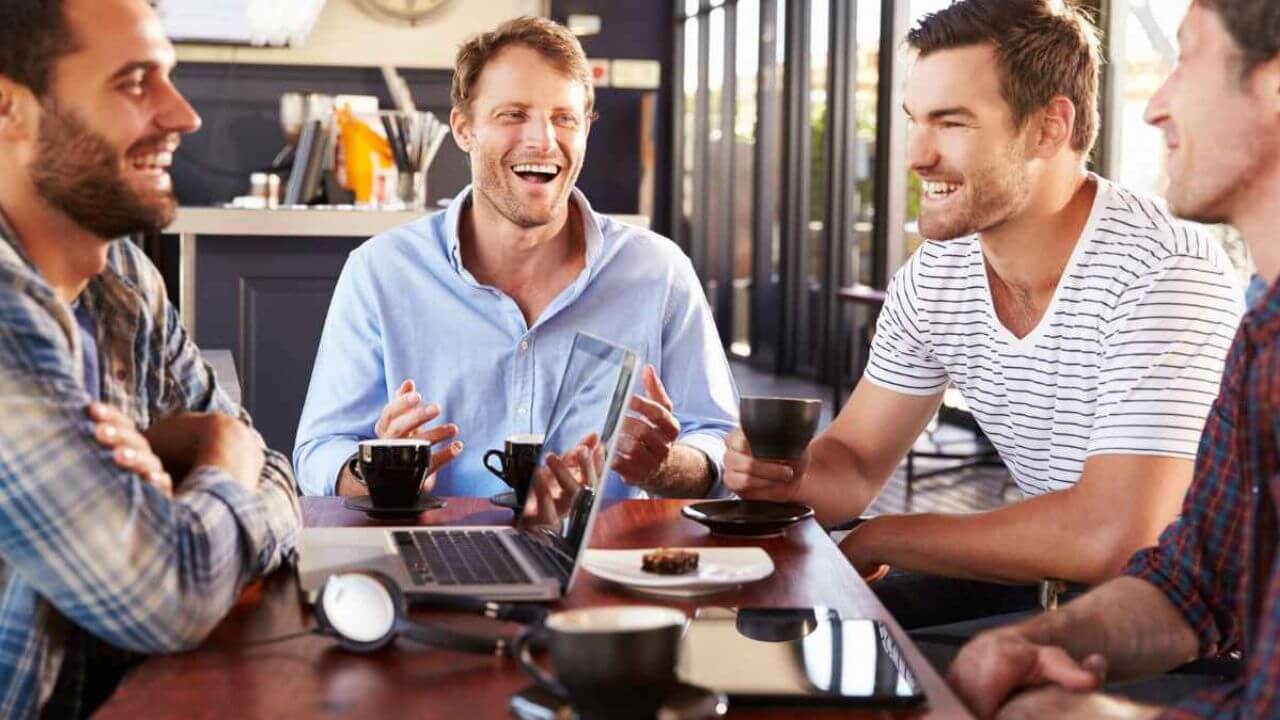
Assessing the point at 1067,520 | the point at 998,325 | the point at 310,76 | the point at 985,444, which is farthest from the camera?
the point at 310,76

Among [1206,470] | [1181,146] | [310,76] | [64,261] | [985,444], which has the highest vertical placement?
[310,76]

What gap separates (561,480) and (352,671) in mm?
439

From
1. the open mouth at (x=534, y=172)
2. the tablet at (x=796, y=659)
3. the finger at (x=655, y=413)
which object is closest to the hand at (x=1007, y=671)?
the tablet at (x=796, y=659)

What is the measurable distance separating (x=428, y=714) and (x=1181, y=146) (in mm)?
1022

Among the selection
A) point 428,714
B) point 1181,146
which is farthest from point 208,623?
point 1181,146

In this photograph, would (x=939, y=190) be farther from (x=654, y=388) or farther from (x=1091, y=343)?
(x=654, y=388)

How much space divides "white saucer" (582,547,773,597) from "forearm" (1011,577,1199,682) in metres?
0.30

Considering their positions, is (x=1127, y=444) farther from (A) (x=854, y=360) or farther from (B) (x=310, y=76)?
(A) (x=854, y=360)

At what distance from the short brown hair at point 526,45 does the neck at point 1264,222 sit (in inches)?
51.3

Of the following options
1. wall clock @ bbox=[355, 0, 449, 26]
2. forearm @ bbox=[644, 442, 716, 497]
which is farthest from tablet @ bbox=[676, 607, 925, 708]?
A: wall clock @ bbox=[355, 0, 449, 26]

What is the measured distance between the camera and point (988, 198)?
7.36ft

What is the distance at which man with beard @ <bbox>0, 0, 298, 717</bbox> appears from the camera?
1189 millimetres

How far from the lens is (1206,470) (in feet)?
5.01

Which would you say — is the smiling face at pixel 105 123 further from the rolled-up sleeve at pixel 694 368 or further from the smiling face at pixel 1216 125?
the rolled-up sleeve at pixel 694 368
